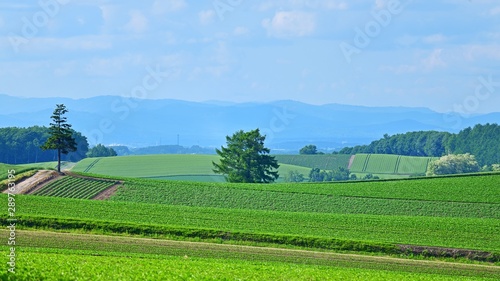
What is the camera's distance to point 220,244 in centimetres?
4834

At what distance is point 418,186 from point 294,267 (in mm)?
40332

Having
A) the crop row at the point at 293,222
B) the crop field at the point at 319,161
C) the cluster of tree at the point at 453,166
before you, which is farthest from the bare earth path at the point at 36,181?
the crop field at the point at 319,161

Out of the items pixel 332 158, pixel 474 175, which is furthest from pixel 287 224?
pixel 332 158

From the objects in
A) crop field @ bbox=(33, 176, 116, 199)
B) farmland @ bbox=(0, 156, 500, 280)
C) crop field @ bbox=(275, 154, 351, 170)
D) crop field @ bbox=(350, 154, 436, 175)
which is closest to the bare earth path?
crop field @ bbox=(33, 176, 116, 199)

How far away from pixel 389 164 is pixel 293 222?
12885 centimetres

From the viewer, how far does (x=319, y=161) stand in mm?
191375

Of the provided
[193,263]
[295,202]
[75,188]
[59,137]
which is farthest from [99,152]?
[193,263]

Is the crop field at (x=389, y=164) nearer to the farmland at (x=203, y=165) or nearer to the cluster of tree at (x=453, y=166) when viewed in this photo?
the farmland at (x=203, y=165)

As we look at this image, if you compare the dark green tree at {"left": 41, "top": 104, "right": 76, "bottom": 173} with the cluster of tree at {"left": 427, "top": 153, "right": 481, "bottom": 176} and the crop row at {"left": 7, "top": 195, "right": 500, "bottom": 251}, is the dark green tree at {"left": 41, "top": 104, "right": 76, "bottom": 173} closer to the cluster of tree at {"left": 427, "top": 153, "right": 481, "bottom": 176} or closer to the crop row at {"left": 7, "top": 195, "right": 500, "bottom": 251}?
the crop row at {"left": 7, "top": 195, "right": 500, "bottom": 251}

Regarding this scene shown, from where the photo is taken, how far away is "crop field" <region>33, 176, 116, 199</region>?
2699 inches

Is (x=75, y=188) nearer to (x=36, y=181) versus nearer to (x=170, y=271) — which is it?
(x=36, y=181)

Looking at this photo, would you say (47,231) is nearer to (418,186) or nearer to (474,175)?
(418,186)

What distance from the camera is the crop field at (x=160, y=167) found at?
489 ft

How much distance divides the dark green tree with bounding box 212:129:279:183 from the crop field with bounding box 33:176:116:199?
118ft
